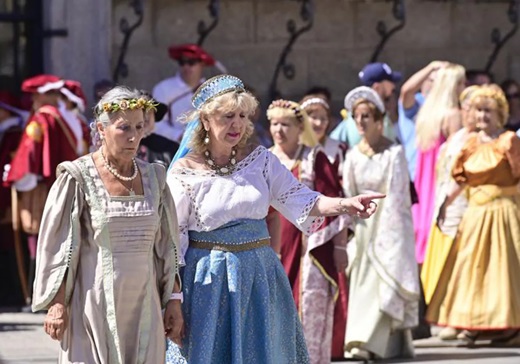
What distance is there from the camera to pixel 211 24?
1460 centimetres

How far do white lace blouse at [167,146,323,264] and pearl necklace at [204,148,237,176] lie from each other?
0.07ft

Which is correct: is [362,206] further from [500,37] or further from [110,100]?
[500,37]

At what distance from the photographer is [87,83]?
566 inches

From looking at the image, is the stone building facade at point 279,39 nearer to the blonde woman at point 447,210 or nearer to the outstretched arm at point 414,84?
the outstretched arm at point 414,84

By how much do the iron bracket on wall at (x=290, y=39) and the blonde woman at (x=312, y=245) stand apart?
13.7 ft

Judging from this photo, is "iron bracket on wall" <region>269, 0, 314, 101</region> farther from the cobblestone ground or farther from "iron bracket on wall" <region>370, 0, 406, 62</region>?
the cobblestone ground

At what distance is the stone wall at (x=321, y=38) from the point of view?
14625 mm

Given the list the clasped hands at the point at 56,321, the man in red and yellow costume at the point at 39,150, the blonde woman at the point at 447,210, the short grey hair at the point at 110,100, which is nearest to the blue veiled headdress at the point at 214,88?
the short grey hair at the point at 110,100

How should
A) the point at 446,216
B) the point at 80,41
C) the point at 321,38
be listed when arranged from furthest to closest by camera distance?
the point at 321,38 → the point at 80,41 → the point at 446,216

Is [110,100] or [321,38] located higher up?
[321,38]

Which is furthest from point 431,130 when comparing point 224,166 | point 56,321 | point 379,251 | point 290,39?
point 56,321

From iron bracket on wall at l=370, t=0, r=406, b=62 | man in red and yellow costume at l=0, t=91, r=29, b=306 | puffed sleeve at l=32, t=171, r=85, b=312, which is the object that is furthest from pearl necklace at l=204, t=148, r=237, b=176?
iron bracket on wall at l=370, t=0, r=406, b=62

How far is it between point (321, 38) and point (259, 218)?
292 inches

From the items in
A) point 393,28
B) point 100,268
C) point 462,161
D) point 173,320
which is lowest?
point 173,320
